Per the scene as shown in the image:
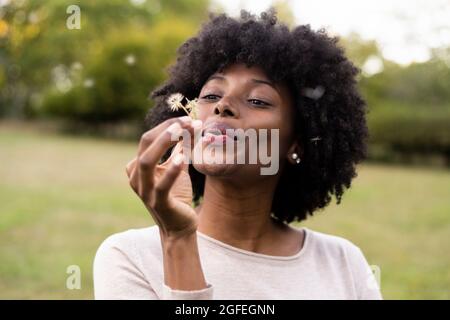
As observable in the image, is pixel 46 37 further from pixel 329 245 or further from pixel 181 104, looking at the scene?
pixel 329 245

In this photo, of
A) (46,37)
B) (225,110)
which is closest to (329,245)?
(225,110)

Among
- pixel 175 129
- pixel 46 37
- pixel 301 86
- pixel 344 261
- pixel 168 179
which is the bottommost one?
pixel 344 261

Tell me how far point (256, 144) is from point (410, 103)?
34.3m

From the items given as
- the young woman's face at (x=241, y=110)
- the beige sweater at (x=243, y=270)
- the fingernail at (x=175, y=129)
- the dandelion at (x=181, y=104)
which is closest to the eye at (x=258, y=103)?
the young woman's face at (x=241, y=110)

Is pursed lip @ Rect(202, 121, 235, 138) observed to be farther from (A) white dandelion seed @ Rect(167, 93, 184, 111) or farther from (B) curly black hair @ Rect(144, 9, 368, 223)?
(B) curly black hair @ Rect(144, 9, 368, 223)

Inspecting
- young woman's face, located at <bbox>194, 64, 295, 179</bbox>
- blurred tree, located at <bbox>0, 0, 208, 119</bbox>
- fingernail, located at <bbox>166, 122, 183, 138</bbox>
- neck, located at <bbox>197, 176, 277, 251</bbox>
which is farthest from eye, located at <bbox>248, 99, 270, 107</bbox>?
blurred tree, located at <bbox>0, 0, 208, 119</bbox>

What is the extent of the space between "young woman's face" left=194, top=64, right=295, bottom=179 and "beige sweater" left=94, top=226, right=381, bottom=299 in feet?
1.21

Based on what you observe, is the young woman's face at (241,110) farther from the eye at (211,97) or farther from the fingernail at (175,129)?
the fingernail at (175,129)

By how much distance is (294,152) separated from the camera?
125 inches

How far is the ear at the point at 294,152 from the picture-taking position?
3158 mm

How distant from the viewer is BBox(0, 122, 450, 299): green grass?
25.3 feet

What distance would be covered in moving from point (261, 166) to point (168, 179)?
3.83 ft

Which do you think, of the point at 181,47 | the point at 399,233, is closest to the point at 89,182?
the point at 399,233

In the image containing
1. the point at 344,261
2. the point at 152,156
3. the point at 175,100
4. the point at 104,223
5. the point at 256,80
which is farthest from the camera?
the point at 104,223
